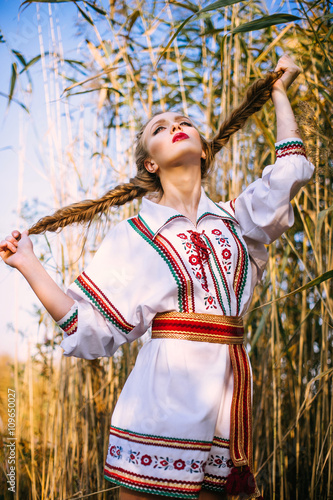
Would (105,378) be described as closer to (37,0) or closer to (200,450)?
(200,450)

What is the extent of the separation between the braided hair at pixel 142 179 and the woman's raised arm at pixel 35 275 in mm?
125

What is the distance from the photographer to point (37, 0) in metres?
1.70

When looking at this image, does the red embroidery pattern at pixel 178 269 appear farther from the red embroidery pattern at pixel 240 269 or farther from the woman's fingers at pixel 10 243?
the woman's fingers at pixel 10 243

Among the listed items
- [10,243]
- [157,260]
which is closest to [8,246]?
[10,243]

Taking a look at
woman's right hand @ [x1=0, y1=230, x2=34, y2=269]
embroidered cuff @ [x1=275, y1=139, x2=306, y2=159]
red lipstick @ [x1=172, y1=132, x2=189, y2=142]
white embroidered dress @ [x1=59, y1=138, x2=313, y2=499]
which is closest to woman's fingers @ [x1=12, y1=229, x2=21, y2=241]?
woman's right hand @ [x1=0, y1=230, x2=34, y2=269]

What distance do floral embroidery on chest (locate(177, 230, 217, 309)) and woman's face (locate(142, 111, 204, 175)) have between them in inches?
8.3

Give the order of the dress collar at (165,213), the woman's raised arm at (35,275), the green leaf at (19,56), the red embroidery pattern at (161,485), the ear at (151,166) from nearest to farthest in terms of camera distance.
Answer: the red embroidery pattern at (161,485), the woman's raised arm at (35,275), the dress collar at (165,213), the ear at (151,166), the green leaf at (19,56)

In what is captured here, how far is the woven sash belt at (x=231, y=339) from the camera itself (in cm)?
118

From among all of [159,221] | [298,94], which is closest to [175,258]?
[159,221]

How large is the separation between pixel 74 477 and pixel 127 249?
1.06 metres

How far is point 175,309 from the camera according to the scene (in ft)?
4.09

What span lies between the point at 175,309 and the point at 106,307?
18 cm

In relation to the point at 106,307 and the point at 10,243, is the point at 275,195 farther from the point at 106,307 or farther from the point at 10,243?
the point at 10,243

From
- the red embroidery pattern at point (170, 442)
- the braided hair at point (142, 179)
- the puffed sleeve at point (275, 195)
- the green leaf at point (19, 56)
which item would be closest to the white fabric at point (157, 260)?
the puffed sleeve at point (275, 195)
